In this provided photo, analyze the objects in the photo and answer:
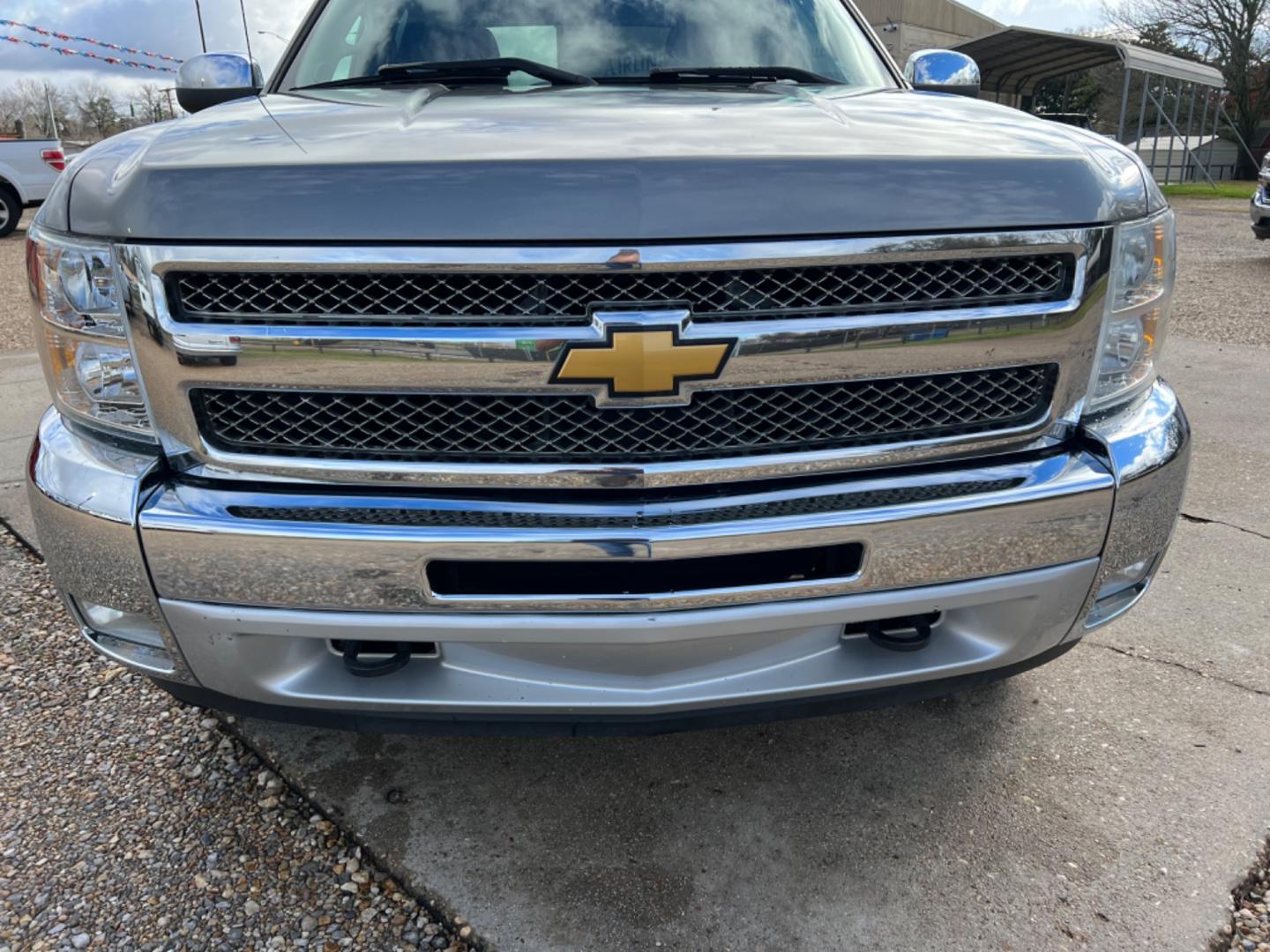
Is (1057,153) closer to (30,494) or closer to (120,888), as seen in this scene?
(30,494)

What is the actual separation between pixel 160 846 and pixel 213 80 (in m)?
2.28

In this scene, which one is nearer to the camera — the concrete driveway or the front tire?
the concrete driveway

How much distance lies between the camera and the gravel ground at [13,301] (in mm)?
7492

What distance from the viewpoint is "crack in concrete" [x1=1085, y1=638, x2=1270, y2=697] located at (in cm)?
257

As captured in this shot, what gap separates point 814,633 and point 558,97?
1.28 metres

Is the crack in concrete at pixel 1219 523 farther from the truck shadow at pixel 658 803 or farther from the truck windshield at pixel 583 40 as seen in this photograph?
the truck windshield at pixel 583 40

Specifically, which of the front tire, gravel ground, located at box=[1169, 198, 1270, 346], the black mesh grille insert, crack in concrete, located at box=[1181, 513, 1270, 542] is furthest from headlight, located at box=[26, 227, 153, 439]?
the front tire

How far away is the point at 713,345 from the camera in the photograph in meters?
1.55

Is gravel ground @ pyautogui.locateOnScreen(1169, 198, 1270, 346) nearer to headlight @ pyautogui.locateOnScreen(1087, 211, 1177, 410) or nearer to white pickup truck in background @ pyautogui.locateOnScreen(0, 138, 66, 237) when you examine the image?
headlight @ pyautogui.locateOnScreen(1087, 211, 1177, 410)

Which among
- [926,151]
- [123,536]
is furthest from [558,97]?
[123,536]

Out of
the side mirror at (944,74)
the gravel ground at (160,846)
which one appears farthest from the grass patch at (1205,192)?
the gravel ground at (160,846)

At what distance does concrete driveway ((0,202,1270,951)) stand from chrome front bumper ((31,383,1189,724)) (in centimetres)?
45

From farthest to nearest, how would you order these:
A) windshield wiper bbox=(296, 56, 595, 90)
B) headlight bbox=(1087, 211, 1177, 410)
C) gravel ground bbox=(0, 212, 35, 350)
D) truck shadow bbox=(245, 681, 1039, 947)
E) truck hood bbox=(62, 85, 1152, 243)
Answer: gravel ground bbox=(0, 212, 35, 350) → windshield wiper bbox=(296, 56, 595, 90) → truck shadow bbox=(245, 681, 1039, 947) → headlight bbox=(1087, 211, 1177, 410) → truck hood bbox=(62, 85, 1152, 243)

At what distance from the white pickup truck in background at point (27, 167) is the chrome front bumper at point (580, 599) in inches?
584
